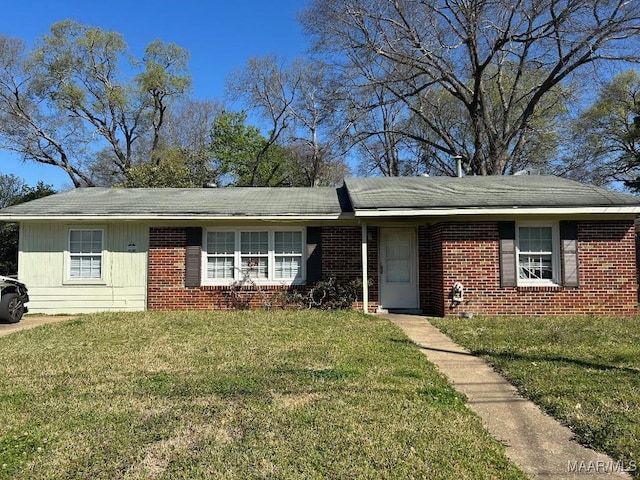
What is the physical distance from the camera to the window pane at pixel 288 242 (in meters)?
11.7

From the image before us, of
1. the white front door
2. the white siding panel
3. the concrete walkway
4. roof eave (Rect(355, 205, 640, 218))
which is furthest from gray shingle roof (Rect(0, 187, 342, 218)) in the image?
the concrete walkway

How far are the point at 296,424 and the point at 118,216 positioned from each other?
881cm

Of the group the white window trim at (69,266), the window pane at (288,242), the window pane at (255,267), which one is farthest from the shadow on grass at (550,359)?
the white window trim at (69,266)

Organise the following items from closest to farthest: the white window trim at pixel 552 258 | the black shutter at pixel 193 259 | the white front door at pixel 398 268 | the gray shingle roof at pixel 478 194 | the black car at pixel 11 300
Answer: the black car at pixel 11 300
the gray shingle roof at pixel 478 194
the white window trim at pixel 552 258
the black shutter at pixel 193 259
the white front door at pixel 398 268

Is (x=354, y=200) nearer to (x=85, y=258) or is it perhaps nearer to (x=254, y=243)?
(x=254, y=243)

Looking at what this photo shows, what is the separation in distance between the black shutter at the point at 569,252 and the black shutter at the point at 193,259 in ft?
27.7

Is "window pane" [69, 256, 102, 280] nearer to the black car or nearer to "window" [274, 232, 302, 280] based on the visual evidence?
the black car

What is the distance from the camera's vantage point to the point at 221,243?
11.7m

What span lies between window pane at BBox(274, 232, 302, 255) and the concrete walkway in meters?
5.61

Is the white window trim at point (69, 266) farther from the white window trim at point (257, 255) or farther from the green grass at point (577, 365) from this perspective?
the green grass at point (577, 365)

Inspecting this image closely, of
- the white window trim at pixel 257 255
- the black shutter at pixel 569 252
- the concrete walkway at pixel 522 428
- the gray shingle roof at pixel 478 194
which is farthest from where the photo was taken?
the white window trim at pixel 257 255

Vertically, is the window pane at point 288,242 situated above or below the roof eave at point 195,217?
below

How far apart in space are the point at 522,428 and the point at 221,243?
8.86 m

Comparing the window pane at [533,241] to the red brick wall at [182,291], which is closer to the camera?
the window pane at [533,241]
